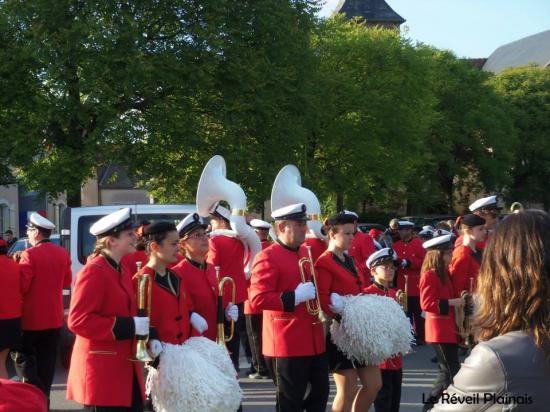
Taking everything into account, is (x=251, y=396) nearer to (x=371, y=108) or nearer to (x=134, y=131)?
(x=134, y=131)

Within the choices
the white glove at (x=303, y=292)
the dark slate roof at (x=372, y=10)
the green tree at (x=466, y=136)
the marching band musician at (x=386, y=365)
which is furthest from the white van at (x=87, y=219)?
the dark slate roof at (x=372, y=10)

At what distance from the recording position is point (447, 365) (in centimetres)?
720

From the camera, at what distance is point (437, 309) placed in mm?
7297

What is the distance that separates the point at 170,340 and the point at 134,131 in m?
17.9

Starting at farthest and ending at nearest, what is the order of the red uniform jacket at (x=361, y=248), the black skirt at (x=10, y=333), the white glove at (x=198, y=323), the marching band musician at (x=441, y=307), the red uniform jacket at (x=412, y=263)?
the red uniform jacket at (x=412, y=263) < the red uniform jacket at (x=361, y=248) < the black skirt at (x=10, y=333) < the marching band musician at (x=441, y=307) < the white glove at (x=198, y=323)

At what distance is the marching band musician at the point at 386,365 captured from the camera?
255 inches

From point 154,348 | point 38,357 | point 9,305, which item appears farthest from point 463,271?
point 9,305

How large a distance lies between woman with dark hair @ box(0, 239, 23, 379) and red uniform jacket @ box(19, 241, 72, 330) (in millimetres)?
110

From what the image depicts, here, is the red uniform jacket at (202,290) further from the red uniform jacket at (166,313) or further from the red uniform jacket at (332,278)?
the red uniform jacket at (332,278)

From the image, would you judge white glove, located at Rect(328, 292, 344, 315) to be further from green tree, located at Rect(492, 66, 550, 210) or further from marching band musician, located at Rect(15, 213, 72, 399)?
green tree, located at Rect(492, 66, 550, 210)

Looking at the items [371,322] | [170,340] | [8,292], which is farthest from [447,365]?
[8,292]

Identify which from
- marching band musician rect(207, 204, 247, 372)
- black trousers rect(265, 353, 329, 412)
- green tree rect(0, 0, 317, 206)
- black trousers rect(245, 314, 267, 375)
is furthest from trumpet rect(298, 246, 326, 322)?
green tree rect(0, 0, 317, 206)

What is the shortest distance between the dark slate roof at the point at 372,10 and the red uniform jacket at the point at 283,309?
236ft

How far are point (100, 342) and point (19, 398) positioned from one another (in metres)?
2.63
